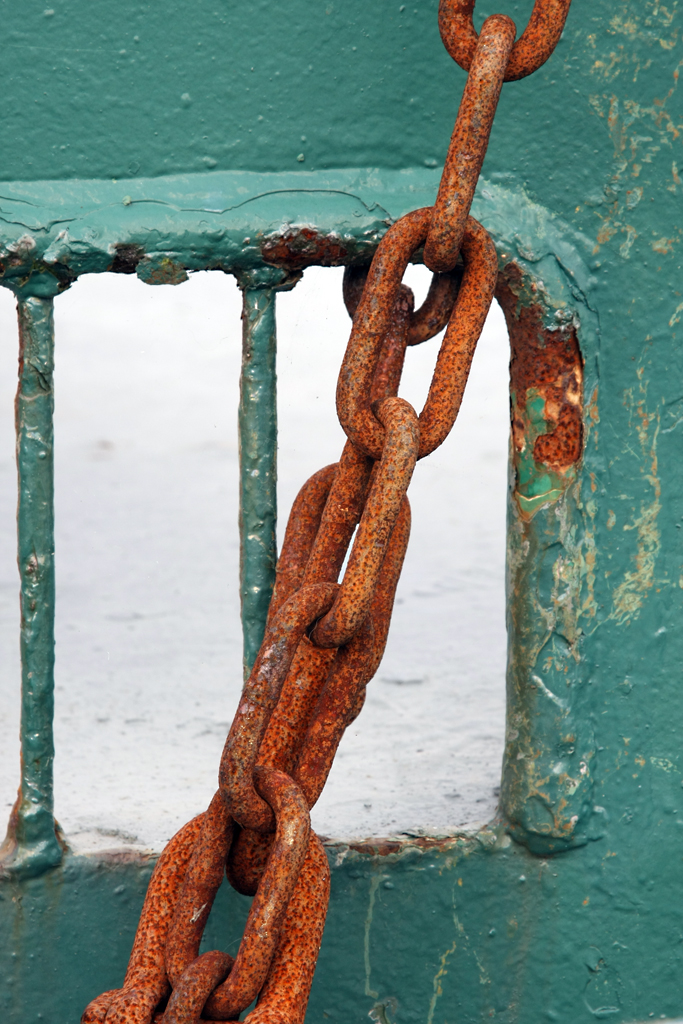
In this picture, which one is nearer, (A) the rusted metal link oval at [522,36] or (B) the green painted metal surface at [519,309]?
(A) the rusted metal link oval at [522,36]

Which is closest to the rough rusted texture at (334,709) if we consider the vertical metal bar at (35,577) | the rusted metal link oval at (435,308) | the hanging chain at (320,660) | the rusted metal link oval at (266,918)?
the hanging chain at (320,660)

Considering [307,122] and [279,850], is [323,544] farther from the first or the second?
[307,122]

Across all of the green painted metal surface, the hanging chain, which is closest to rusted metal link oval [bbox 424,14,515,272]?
the hanging chain

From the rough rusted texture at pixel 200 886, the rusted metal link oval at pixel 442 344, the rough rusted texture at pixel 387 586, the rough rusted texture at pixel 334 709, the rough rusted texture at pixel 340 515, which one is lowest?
the rough rusted texture at pixel 200 886

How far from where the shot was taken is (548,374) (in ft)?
3.55

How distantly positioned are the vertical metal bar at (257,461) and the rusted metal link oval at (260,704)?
1.06 ft

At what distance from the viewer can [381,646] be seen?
2.83ft

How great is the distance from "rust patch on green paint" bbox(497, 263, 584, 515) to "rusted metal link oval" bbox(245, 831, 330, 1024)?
1.55ft

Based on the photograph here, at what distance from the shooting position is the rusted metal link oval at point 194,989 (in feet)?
2.28

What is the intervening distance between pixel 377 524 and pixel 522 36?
0.38 meters

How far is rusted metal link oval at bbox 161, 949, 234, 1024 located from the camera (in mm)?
695

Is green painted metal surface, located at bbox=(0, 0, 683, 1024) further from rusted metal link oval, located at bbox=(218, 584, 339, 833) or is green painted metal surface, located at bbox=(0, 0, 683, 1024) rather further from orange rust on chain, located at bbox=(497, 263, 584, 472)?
rusted metal link oval, located at bbox=(218, 584, 339, 833)

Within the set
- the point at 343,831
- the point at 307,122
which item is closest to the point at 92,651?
the point at 343,831

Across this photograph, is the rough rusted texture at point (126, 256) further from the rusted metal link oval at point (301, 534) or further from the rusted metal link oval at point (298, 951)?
the rusted metal link oval at point (298, 951)
